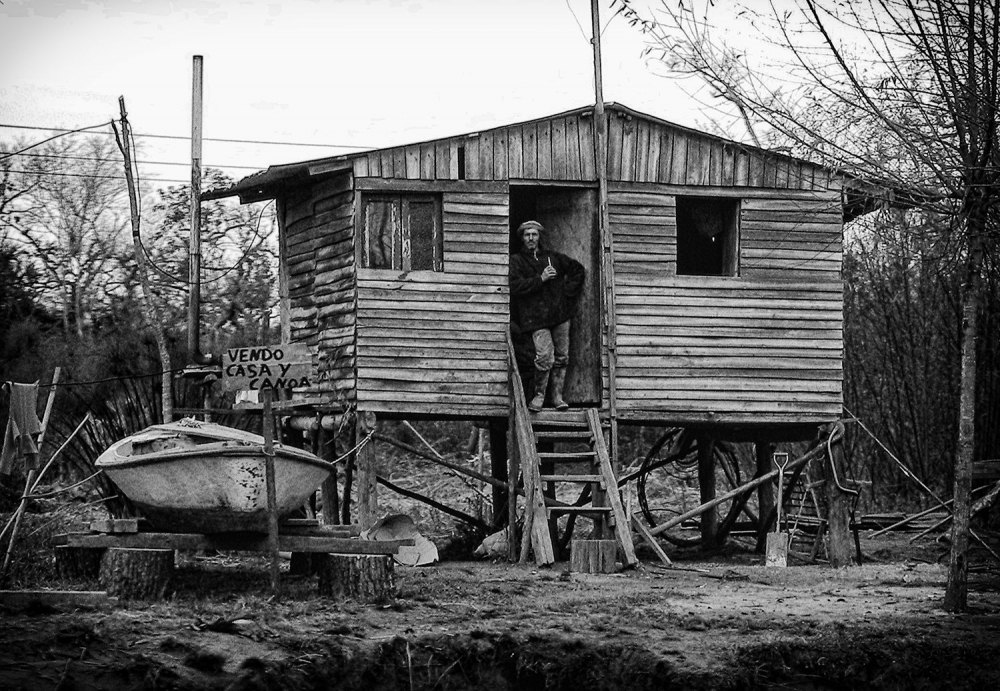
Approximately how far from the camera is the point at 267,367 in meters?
11.5

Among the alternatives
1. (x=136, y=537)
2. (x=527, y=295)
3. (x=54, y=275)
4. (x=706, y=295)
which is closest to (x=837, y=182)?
(x=706, y=295)

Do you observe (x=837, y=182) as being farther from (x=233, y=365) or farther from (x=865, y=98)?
(x=233, y=365)

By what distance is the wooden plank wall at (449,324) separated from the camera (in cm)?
1623

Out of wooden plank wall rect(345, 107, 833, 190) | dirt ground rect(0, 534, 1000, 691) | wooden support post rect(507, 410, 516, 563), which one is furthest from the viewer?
wooden support post rect(507, 410, 516, 563)

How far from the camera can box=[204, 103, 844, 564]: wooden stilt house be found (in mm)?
16375

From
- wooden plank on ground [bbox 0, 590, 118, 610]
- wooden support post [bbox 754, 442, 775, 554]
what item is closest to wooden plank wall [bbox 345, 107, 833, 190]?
wooden support post [bbox 754, 442, 775, 554]

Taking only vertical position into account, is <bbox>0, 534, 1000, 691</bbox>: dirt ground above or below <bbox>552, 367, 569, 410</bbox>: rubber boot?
below

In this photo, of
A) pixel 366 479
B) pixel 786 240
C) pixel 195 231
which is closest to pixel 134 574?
pixel 366 479

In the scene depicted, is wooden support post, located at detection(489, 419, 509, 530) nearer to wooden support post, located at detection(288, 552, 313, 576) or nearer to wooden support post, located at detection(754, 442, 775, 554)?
wooden support post, located at detection(754, 442, 775, 554)

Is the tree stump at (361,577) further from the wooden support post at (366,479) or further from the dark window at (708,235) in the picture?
the dark window at (708,235)

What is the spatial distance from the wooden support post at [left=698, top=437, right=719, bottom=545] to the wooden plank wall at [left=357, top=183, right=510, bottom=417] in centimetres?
472

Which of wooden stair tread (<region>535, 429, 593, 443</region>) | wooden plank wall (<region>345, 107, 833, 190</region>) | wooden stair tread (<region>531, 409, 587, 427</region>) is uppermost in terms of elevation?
wooden plank wall (<region>345, 107, 833, 190</region>)

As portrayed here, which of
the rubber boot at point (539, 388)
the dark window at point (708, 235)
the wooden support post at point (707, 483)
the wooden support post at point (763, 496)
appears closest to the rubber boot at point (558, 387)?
the rubber boot at point (539, 388)

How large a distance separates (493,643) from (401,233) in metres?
7.68
